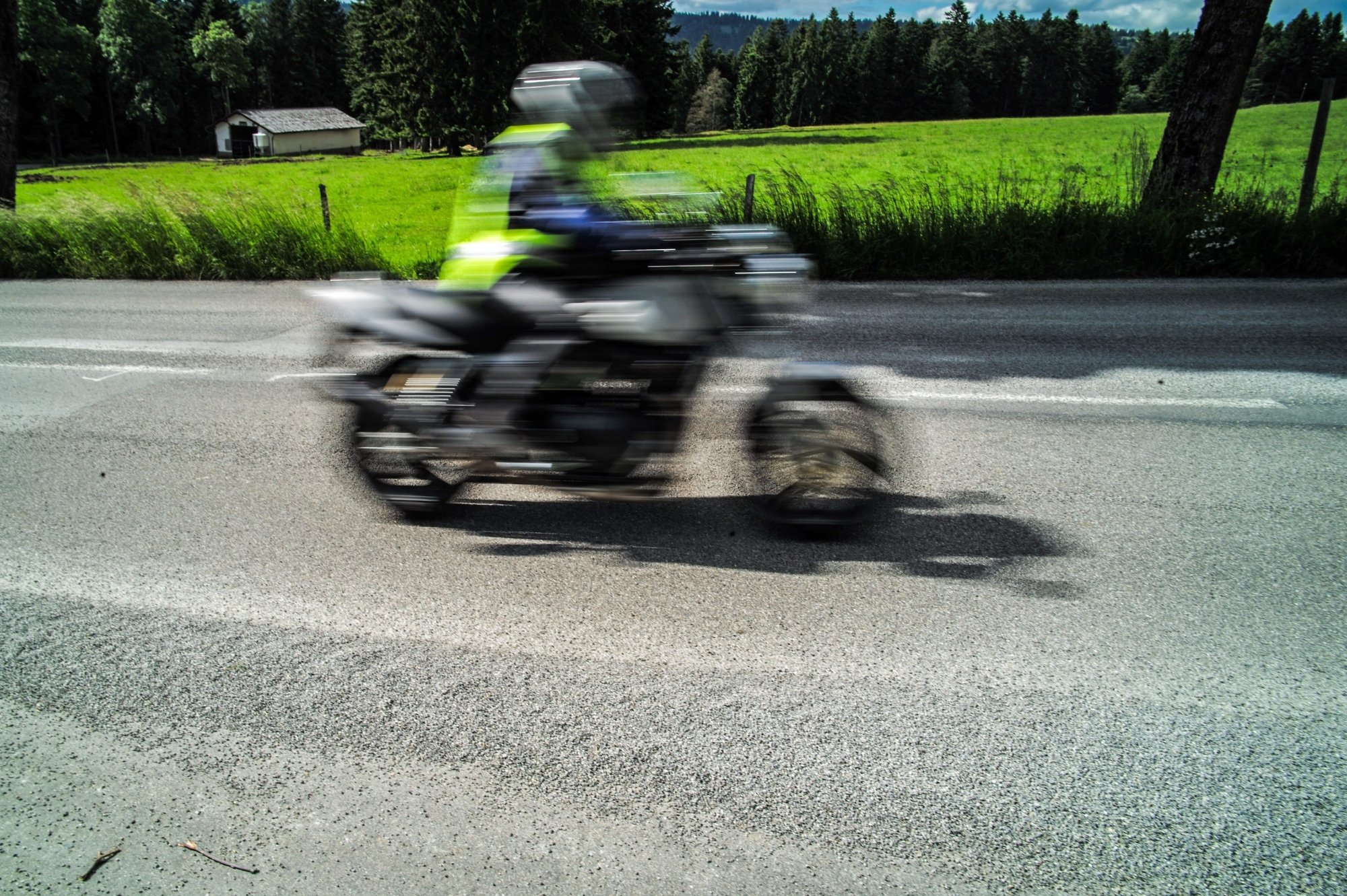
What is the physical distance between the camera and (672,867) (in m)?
2.12

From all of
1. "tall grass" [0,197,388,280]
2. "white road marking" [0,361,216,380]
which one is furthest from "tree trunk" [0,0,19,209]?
Result: "white road marking" [0,361,216,380]

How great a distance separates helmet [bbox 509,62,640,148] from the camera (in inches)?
143

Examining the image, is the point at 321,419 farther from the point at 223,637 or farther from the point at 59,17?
the point at 59,17

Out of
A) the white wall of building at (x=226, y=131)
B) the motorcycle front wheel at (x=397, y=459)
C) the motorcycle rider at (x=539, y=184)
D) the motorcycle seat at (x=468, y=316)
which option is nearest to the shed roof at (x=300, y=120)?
the white wall of building at (x=226, y=131)

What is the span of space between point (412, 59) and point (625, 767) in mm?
52308

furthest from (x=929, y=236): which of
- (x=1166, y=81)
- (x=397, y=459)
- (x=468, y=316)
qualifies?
(x=1166, y=81)

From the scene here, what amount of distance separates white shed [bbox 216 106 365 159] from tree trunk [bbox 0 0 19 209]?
82.8m

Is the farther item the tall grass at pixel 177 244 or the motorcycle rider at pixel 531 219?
the tall grass at pixel 177 244

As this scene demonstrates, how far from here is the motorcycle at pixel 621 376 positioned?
3561 millimetres

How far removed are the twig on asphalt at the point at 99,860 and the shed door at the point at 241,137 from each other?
10717 centimetres

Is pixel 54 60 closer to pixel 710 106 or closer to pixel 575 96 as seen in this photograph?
pixel 710 106

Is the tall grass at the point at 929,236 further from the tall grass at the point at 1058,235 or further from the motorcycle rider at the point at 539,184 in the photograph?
the motorcycle rider at the point at 539,184

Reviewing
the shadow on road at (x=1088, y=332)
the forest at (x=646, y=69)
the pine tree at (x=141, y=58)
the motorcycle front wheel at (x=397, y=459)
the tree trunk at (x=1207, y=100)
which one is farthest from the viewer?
the pine tree at (x=141, y=58)

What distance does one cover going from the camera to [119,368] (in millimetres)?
6922
